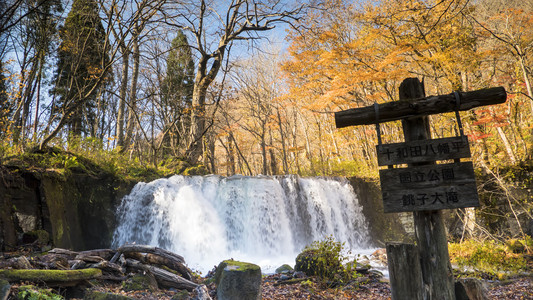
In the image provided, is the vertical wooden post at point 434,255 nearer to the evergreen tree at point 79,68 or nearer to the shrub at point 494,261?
the shrub at point 494,261

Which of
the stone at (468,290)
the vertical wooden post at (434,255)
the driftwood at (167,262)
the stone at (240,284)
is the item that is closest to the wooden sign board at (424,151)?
the vertical wooden post at (434,255)

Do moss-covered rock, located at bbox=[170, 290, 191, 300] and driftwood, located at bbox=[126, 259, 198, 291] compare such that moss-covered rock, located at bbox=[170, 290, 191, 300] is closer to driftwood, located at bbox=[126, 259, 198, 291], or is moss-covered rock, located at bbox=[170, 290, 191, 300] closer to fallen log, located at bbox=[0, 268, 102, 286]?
driftwood, located at bbox=[126, 259, 198, 291]

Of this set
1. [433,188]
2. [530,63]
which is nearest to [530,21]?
[530,63]

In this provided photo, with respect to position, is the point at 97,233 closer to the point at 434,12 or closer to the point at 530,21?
the point at 434,12

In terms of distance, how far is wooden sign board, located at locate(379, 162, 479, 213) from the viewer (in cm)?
268

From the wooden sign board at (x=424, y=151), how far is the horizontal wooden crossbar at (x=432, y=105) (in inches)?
10.9

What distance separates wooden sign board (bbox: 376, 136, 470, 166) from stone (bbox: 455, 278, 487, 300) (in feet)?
4.34

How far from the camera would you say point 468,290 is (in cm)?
299

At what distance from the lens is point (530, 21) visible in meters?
9.54

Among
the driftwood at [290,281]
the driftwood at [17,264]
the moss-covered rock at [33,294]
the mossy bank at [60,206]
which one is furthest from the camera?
the mossy bank at [60,206]

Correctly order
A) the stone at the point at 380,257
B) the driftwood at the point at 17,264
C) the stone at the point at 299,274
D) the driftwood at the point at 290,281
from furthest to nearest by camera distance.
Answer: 1. the stone at the point at 380,257
2. the stone at the point at 299,274
3. the driftwood at the point at 290,281
4. the driftwood at the point at 17,264

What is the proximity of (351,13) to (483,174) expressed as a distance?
7953 mm

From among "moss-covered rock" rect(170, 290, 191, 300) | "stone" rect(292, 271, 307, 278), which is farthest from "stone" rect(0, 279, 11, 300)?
"stone" rect(292, 271, 307, 278)

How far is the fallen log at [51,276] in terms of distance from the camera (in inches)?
135
